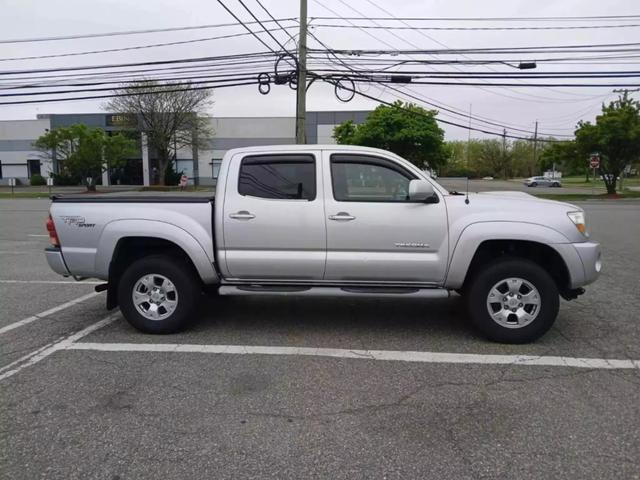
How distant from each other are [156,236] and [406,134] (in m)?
29.6

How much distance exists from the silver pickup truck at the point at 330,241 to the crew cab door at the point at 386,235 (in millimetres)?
10

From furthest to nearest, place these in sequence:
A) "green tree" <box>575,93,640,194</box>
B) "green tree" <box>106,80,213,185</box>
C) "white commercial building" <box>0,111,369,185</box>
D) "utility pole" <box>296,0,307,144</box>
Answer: "white commercial building" <box>0,111,369,185</box> < "green tree" <box>106,80,213,185</box> < "green tree" <box>575,93,640,194</box> < "utility pole" <box>296,0,307,144</box>

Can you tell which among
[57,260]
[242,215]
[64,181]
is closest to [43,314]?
[57,260]

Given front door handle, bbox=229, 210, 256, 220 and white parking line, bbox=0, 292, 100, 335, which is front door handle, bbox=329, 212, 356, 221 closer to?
front door handle, bbox=229, 210, 256, 220

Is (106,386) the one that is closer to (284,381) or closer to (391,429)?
(284,381)

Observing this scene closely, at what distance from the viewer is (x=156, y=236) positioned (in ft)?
16.6

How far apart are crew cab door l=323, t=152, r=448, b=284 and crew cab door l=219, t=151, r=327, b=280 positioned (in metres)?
0.16

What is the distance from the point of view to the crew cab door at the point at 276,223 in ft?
16.3

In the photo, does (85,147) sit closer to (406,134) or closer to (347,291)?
(406,134)

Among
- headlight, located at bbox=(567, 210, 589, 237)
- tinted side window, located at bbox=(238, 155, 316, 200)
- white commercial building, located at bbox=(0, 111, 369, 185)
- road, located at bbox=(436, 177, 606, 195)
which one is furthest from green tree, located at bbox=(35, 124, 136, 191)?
headlight, located at bbox=(567, 210, 589, 237)

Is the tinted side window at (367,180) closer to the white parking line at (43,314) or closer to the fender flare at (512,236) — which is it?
the fender flare at (512,236)

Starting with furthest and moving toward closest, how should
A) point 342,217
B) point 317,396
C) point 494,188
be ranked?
1. point 494,188
2. point 342,217
3. point 317,396

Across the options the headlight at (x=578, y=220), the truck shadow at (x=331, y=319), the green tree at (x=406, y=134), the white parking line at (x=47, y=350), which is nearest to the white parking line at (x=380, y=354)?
the white parking line at (x=47, y=350)

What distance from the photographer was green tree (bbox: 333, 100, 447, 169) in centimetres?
3322
